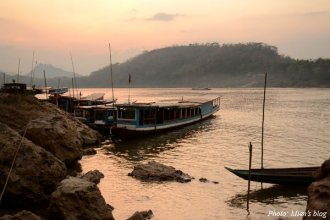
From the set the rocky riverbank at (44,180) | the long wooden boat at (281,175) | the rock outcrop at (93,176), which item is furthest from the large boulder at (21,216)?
the long wooden boat at (281,175)

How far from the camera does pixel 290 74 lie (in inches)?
7160

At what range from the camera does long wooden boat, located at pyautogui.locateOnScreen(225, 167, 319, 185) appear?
733 inches

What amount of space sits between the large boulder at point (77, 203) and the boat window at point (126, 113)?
70.9 ft

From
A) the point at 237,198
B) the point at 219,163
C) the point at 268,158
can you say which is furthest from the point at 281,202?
the point at 268,158

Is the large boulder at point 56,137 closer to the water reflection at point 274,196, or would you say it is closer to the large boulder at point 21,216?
the large boulder at point 21,216

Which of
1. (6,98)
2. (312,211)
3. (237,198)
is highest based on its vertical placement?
(6,98)

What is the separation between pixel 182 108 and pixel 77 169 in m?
21.8

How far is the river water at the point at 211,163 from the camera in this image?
17.1 meters

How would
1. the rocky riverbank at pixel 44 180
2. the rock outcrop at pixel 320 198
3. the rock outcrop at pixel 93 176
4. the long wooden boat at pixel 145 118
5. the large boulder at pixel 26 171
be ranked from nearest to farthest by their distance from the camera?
the rock outcrop at pixel 320 198 < the rocky riverbank at pixel 44 180 < the large boulder at pixel 26 171 < the rock outcrop at pixel 93 176 < the long wooden boat at pixel 145 118

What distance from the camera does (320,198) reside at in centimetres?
1005

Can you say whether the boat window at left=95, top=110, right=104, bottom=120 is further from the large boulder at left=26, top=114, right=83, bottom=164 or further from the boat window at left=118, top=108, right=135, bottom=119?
the large boulder at left=26, top=114, right=83, bottom=164

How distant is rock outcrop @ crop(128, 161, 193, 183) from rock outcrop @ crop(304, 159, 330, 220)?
1069 centimetres

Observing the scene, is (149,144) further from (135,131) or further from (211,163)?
(211,163)

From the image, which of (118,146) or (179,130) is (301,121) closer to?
(179,130)
